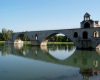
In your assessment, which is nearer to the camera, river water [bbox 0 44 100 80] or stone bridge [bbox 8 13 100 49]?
river water [bbox 0 44 100 80]

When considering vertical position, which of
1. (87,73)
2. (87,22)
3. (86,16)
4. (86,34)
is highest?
(86,16)

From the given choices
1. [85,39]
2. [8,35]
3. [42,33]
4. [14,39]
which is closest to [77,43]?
[85,39]

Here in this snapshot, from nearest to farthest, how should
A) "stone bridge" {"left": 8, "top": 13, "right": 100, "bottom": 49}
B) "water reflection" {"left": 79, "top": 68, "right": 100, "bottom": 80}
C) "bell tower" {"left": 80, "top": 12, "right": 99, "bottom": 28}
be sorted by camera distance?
"water reflection" {"left": 79, "top": 68, "right": 100, "bottom": 80} < "stone bridge" {"left": 8, "top": 13, "right": 100, "bottom": 49} < "bell tower" {"left": 80, "top": 12, "right": 99, "bottom": 28}

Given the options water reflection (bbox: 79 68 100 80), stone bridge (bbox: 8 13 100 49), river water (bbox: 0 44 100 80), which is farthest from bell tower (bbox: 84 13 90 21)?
water reflection (bbox: 79 68 100 80)

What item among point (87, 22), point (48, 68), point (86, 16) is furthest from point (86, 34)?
point (48, 68)

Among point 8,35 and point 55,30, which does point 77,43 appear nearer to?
point 55,30

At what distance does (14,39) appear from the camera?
201 feet

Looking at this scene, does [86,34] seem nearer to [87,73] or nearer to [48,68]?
[48,68]

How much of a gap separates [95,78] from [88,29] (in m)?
23.7

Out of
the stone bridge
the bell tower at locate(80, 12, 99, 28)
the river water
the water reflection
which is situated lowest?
the water reflection

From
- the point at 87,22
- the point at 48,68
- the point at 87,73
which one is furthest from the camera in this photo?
the point at 87,22

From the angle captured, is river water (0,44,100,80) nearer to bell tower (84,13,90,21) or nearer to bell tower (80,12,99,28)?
bell tower (80,12,99,28)

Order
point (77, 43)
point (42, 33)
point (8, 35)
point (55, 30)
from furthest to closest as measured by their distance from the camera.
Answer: point (8, 35) < point (42, 33) < point (55, 30) < point (77, 43)

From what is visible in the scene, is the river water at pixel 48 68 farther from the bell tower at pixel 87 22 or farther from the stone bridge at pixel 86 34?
the bell tower at pixel 87 22
